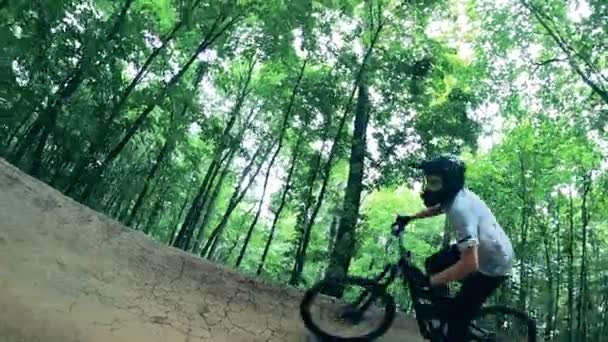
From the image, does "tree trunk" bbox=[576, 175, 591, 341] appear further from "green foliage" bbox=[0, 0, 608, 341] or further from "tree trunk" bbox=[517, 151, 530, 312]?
"tree trunk" bbox=[517, 151, 530, 312]

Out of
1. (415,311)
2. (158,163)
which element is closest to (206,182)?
(158,163)

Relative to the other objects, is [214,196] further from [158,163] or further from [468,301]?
[468,301]

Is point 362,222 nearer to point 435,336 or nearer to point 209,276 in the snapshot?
point 209,276

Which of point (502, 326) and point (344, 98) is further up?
point (344, 98)

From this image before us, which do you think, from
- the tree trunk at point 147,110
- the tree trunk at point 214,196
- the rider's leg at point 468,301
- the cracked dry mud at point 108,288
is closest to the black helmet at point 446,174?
the rider's leg at point 468,301

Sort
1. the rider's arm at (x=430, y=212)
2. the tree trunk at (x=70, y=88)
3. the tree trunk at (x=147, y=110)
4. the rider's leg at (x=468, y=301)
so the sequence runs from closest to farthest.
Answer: the rider's leg at (x=468, y=301)
the rider's arm at (x=430, y=212)
the tree trunk at (x=70, y=88)
the tree trunk at (x=147, y=110)

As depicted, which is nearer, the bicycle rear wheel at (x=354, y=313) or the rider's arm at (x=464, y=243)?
the rider's arm at (x=464, y=243)

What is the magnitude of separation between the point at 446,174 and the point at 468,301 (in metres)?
0.98

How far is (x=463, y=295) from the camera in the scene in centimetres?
420

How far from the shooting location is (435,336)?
4.40 meters

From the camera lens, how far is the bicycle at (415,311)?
438cm

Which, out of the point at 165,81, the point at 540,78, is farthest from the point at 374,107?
the point at 165,81

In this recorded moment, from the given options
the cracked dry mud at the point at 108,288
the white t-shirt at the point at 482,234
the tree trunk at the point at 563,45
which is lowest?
the cracked dry mud at the point at 108,288

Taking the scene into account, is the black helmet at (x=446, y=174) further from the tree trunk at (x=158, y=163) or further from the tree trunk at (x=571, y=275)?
the tree trunk at (x=571, y=275)
